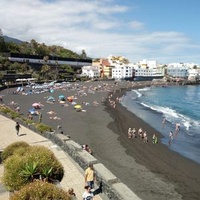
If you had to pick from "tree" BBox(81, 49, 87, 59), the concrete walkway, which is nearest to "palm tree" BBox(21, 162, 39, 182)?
the concrete walkway

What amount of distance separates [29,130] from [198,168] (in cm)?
1339

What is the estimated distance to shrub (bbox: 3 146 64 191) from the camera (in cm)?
901

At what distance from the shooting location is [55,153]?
52.5ft

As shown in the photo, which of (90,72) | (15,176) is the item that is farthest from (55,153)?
(90,72)

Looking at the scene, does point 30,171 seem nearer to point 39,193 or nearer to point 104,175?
point 39,193

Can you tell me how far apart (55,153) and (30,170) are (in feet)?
23.0

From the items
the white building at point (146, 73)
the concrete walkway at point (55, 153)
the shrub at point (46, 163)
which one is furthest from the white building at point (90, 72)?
the shrub at point (46, 163)

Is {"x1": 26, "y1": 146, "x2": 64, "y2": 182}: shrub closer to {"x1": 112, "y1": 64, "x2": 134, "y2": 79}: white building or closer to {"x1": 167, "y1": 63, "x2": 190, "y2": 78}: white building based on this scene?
{"x1": 112, "y1": 64, "x2": 134, "y2": 79}: white building

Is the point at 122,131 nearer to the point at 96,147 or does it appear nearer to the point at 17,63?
the point at 96,147

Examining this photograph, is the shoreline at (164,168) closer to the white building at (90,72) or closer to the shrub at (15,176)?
the shrub at (15,176)

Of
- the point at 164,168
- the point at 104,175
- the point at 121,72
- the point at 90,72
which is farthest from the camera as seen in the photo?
the point at 121,72

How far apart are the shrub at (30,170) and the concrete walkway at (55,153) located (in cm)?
171

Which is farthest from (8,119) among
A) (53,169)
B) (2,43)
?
(2,43)

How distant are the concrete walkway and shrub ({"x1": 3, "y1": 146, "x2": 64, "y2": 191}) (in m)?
1.71
